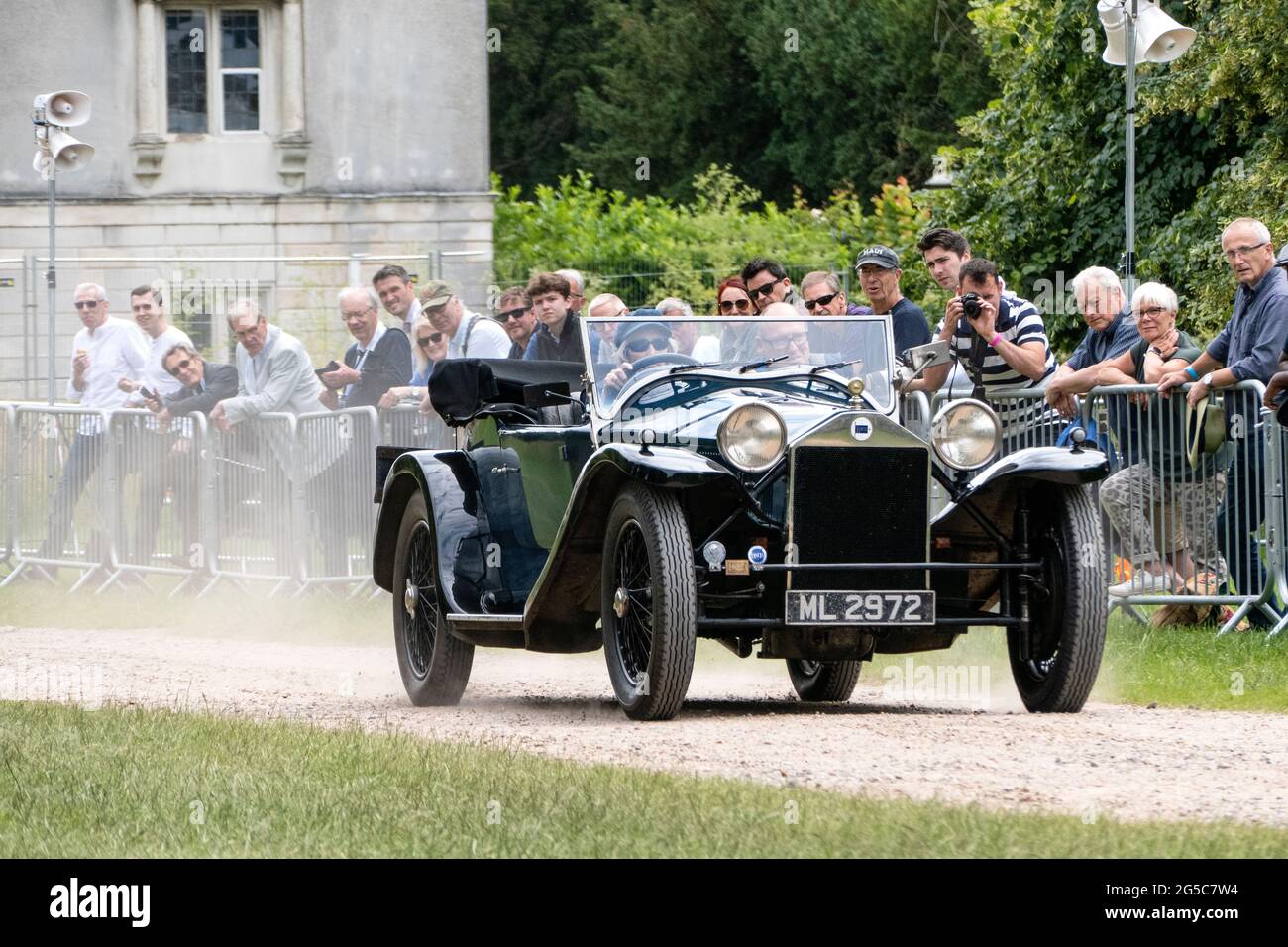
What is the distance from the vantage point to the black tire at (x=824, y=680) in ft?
35.2

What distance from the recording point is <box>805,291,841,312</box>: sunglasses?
1282 centimetres

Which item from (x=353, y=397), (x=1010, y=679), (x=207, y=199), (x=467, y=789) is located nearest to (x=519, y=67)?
(x=207, y=199)

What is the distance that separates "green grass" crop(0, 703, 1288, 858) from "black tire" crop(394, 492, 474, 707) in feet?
7.59

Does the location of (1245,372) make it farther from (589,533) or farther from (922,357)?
(589,533)

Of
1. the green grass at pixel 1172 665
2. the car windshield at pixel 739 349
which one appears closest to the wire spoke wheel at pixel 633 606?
the car windshield at pixel 739 349

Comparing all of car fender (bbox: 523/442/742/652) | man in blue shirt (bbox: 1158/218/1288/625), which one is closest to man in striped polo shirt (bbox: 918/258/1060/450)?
man in blue shirt (bbox: 1158/218/1288/625)

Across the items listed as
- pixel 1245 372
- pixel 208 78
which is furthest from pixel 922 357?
pixel 208 78

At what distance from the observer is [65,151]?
2252cm

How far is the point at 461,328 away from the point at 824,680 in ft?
16.6

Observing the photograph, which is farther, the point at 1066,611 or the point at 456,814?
the point at 1066,611

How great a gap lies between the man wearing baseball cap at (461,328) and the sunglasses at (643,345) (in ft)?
14.3

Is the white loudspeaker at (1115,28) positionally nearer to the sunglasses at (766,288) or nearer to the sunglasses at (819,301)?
the sunglasses at (819,301)

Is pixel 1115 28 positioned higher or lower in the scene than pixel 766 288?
higher

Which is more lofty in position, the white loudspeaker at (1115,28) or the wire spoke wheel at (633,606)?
the white loudspeaker at (1115,28)
